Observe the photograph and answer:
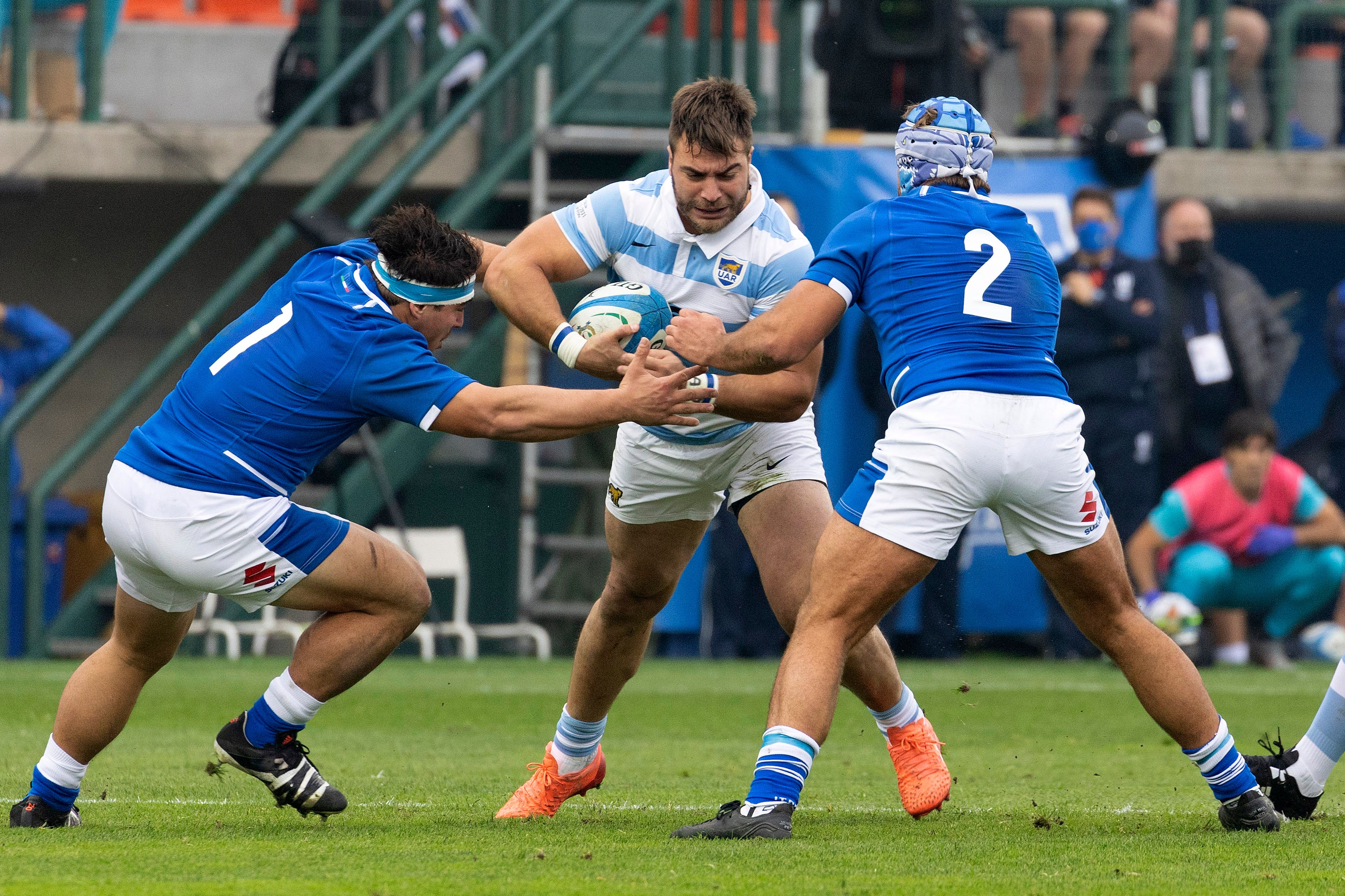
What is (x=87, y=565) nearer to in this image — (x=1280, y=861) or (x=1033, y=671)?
(x=1033, y=671)

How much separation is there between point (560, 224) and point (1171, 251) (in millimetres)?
8305

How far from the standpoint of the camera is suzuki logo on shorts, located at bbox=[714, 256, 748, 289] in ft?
19.2

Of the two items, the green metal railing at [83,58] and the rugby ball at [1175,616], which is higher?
the green metal railing at [83,58]

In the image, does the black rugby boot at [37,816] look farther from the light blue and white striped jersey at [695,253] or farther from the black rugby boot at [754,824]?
the light blue and white striped jersey at [695,253]

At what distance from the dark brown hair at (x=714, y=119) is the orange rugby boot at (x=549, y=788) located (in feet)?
6.69

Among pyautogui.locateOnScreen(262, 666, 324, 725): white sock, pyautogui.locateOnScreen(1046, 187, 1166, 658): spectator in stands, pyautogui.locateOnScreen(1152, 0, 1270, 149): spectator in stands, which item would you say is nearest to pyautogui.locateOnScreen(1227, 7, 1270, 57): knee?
pyautogui.locateOnScreen(1152, 0, 1270, 149): spectator in stands

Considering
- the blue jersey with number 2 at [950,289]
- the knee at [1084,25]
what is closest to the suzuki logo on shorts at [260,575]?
the blue jersey with number 2 at [950,289]

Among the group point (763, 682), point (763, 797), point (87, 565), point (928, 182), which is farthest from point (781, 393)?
point (87, 565)

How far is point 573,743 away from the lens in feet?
19.6

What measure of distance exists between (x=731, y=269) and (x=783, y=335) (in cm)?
77

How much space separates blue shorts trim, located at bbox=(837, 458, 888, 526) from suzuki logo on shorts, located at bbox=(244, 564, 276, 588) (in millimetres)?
1653

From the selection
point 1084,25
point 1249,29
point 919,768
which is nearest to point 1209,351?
point 1084,25

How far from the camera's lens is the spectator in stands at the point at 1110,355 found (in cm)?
1250

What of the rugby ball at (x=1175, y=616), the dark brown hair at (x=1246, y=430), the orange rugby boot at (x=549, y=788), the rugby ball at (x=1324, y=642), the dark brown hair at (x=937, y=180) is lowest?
the rugby ball at (x=1324, y=642)
